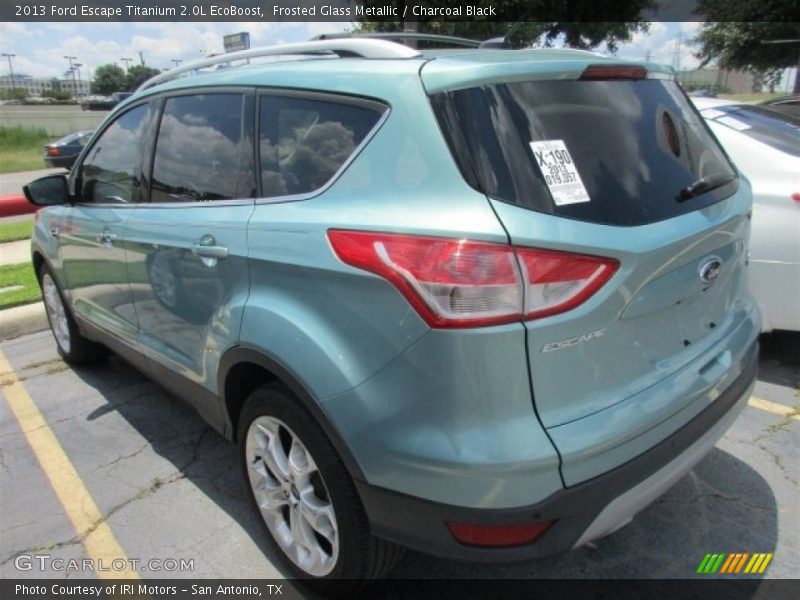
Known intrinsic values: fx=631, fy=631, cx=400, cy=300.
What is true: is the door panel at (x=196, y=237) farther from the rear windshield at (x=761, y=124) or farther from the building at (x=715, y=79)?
the building at (x=715, y=79)

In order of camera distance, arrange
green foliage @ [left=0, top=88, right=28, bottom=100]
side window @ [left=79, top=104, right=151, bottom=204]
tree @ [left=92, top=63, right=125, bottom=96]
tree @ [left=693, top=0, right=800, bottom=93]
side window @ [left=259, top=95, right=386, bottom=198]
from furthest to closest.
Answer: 1. tree @ [left=92, top=63, right=125, bottom=96]
2. green foliage @ [left=0, top=88, right=28, bottom=100]
3. tree @ [left=693, top=0, right=800, bottom=93]
4. side window @ [left=79, top=104, right=151, bottom=204]
5. side window @ [left=259, top=95, right=386, bottom=198]

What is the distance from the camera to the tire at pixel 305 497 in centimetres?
197

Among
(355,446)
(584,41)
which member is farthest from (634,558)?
(584,41)

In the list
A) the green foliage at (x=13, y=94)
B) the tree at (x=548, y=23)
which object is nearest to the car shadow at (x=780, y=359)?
the tree at (x=548, y=23)

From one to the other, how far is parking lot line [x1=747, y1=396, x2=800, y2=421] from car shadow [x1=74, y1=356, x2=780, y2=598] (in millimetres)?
674

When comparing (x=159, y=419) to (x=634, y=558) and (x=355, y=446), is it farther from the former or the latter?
(x=634, y=558)

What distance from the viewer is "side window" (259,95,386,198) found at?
2.01m

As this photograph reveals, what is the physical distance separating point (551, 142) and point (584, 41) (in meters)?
17.1

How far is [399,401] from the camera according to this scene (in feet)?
5.66

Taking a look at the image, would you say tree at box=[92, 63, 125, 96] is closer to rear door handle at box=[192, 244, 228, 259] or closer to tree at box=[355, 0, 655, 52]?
tree at box=[355, 0, 655, 52]

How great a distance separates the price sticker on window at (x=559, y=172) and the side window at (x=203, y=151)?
1108mm

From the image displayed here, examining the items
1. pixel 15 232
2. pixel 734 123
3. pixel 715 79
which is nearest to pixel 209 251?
pixel 734 123

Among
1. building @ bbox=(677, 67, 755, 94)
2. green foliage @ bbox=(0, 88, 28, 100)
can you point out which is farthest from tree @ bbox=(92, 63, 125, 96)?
building @ bbox=(677, 67, 755, 94)

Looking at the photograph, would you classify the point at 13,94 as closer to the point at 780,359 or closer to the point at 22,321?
the point at 22,321
